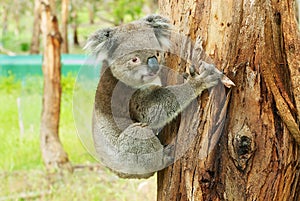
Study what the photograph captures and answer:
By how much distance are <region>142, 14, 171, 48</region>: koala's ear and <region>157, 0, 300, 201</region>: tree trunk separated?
0.24 ft

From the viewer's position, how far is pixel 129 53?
6.11 ft

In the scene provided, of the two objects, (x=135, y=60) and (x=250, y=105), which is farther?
(x=135, y=60)

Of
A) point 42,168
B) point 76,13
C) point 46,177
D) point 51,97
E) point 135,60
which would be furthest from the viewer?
point 76,13

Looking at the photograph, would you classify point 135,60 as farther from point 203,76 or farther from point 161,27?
point 203,76

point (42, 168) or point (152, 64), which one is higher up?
point (152, 64)

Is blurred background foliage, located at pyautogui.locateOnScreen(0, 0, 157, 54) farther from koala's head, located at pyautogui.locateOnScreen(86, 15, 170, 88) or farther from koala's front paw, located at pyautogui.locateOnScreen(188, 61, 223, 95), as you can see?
koala's front paw, located at pyautogui.locateOnScreen(188, 61, 223, 95)

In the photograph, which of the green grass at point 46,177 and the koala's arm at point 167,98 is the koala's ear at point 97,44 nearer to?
the koala's arm at point 167,98

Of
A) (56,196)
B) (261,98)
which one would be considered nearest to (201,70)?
(261,98)

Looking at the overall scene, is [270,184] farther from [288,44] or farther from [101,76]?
[101,76]

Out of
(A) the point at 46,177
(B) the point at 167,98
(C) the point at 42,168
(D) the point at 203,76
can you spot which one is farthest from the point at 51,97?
(D) the point at 203,76

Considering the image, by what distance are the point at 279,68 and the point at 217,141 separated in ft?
1.14

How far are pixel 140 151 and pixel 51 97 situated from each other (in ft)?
16.2

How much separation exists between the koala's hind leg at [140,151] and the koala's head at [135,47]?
0.59ft

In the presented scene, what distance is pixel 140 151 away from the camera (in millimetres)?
1873
